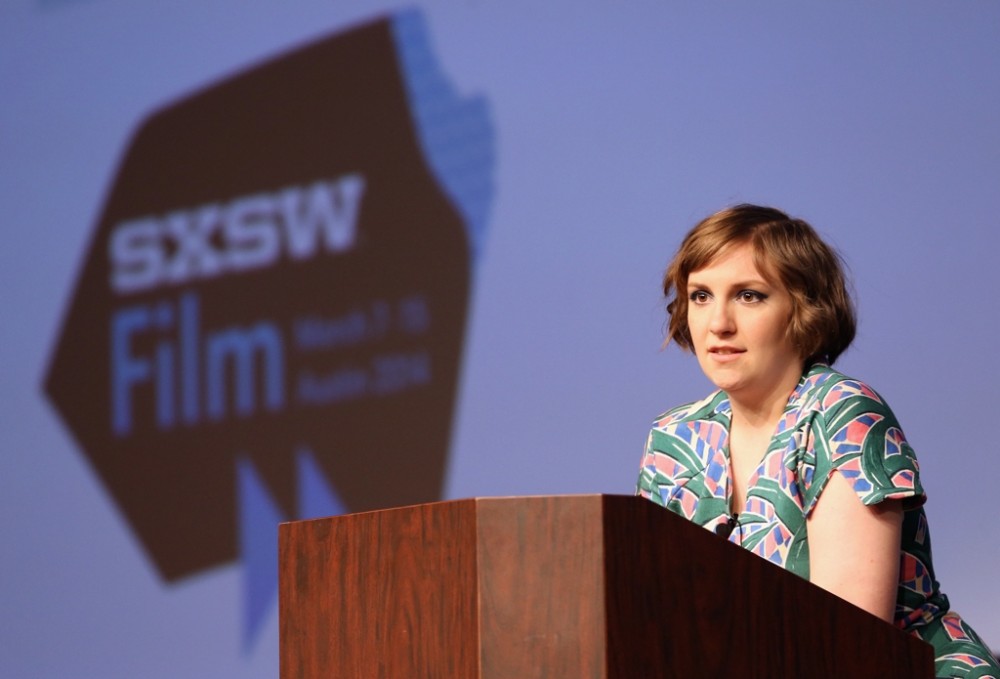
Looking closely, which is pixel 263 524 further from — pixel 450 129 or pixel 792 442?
pixel 792 442

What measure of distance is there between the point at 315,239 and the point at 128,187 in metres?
0.65

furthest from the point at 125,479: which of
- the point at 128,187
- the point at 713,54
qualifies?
the point at 713,54

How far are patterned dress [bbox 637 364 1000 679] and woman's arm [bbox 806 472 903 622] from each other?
0.02 m

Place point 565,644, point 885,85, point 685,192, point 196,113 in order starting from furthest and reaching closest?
point 196,113 → point 685,192 → point 885,85 → point 565,644

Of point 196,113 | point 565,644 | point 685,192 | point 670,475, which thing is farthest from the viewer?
point 196,113

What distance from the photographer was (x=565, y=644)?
3.19ft

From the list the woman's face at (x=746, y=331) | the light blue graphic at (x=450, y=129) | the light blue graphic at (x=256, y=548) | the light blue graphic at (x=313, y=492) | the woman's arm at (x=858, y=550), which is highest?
the light blue graphic at (x=450, y=129)

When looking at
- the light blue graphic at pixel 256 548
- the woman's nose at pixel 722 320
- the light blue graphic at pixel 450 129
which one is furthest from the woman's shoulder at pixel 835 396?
the light blue graphic at pixel 256 548

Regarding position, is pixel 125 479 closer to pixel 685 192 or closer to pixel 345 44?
pixel 345 44

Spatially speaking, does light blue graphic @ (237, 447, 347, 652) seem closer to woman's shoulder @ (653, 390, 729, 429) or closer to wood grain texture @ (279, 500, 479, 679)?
woman's shoulder @ (653, 390, 729, 429)

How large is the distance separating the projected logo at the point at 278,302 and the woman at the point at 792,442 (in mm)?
1514

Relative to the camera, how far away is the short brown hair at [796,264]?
1.56 m

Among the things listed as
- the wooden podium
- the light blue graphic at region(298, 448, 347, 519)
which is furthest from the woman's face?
the light blue graphic at region(298, 448, 347, 519)

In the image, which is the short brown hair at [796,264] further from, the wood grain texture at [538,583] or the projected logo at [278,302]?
the projected logo at [278,302]
